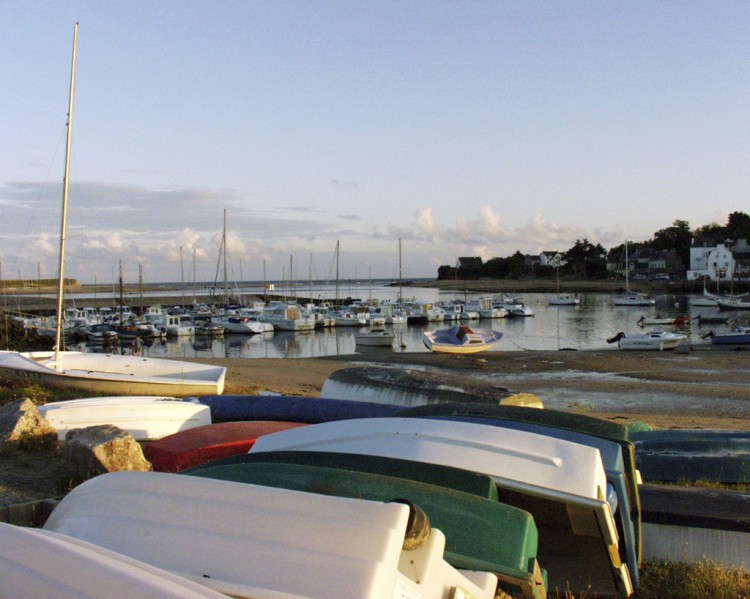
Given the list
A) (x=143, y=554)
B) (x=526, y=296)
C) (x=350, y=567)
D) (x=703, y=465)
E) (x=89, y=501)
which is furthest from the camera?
(x=526, y=296)

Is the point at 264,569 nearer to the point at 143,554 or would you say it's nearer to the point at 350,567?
the point at 350,567

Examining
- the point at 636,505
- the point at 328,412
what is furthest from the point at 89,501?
the point at 328,412

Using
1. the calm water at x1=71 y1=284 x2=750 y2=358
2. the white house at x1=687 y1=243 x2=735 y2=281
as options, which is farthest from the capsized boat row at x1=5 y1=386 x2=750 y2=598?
the white house at x1=687 y1=243 x2=735 y2=281

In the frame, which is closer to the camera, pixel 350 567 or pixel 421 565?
pixel 350 567

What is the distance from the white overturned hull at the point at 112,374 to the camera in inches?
440

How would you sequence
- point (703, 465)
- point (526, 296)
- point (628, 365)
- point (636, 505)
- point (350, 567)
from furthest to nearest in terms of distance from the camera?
point (526, 296), point (628, 365), point (703, 465), point (636, 505), point (350, 567)

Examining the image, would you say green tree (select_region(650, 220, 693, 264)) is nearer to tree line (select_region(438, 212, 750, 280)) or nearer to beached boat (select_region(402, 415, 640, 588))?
tree line (select_region(438, 212, 750, 280))

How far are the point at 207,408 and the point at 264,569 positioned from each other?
6.62m

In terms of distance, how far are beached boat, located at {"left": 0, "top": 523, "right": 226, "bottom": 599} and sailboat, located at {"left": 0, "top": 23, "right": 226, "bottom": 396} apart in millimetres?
9495

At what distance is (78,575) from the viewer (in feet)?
6.89

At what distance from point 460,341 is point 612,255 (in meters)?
115

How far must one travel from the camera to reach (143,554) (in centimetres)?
250

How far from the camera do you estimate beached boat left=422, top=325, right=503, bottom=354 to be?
33156 millimetres

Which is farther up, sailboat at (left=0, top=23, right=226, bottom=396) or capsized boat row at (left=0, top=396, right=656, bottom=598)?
capsized boat row at (left=0, top=396, right=656, bottom=598)
